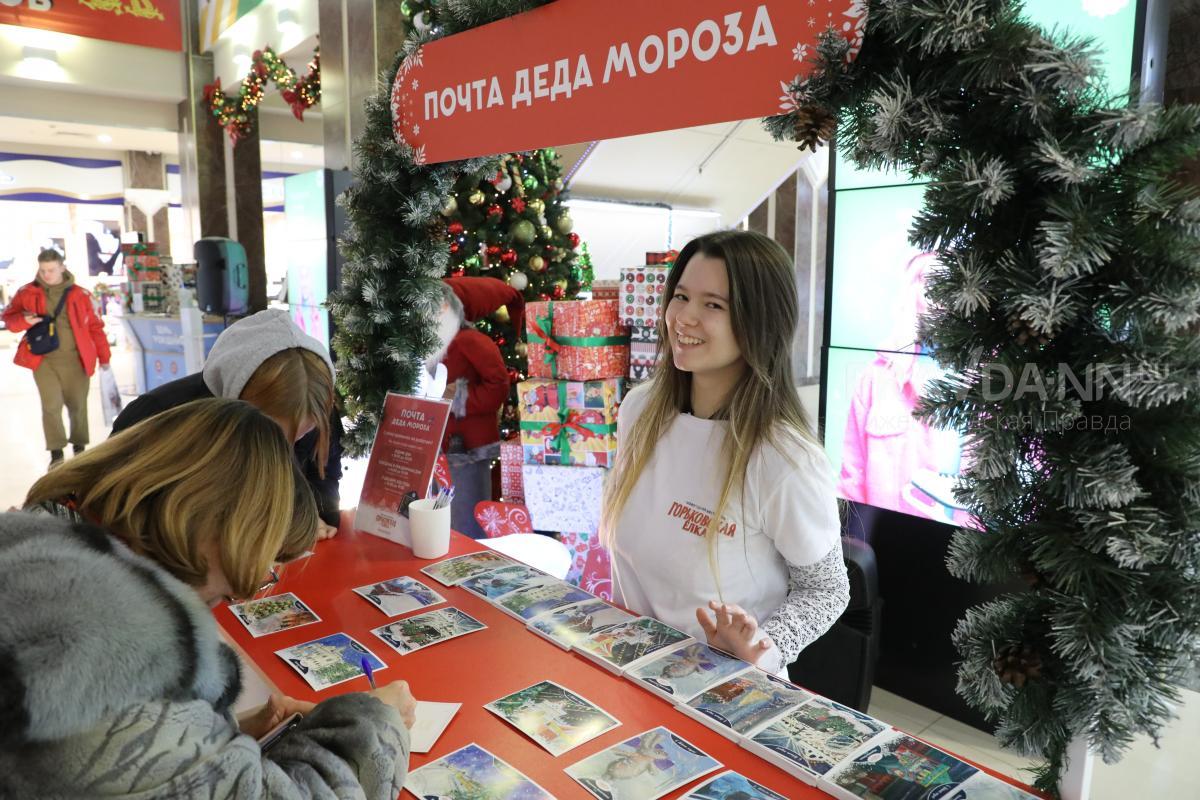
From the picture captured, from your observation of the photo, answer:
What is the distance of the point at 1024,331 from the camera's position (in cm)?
101

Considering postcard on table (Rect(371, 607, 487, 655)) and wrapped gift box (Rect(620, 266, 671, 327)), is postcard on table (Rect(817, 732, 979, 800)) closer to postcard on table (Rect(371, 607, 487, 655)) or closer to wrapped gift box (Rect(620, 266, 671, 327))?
postcard on table (Rect(371, 607, 487, 655))

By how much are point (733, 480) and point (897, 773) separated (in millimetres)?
669

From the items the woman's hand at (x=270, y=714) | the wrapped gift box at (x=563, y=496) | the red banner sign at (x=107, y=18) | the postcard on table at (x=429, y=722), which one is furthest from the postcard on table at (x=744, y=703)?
the red banner sign at (x=107, y=18)

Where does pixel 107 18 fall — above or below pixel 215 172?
above

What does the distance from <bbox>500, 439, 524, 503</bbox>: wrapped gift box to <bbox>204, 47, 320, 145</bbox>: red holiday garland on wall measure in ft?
17.3

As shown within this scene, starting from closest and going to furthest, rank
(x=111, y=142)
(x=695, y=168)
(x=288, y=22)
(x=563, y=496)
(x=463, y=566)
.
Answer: (x=463, y=566) → (x=563, y=496) → (x=695, y=168) → (x=288, y=22) → (x=111, y=142)

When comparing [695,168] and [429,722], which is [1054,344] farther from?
[695,168]

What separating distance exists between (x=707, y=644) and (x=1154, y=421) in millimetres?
833

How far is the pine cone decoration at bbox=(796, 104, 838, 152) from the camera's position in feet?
4.14

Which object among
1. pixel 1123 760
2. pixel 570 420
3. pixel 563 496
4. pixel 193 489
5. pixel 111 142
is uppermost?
→ pixel 111 142

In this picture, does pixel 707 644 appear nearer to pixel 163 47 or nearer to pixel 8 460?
pixel 8 460

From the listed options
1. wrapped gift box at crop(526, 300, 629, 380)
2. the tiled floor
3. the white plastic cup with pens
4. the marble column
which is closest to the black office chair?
the tiled floor

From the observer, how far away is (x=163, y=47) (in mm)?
9680

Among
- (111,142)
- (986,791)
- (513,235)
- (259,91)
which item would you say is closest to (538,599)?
(986,791)
